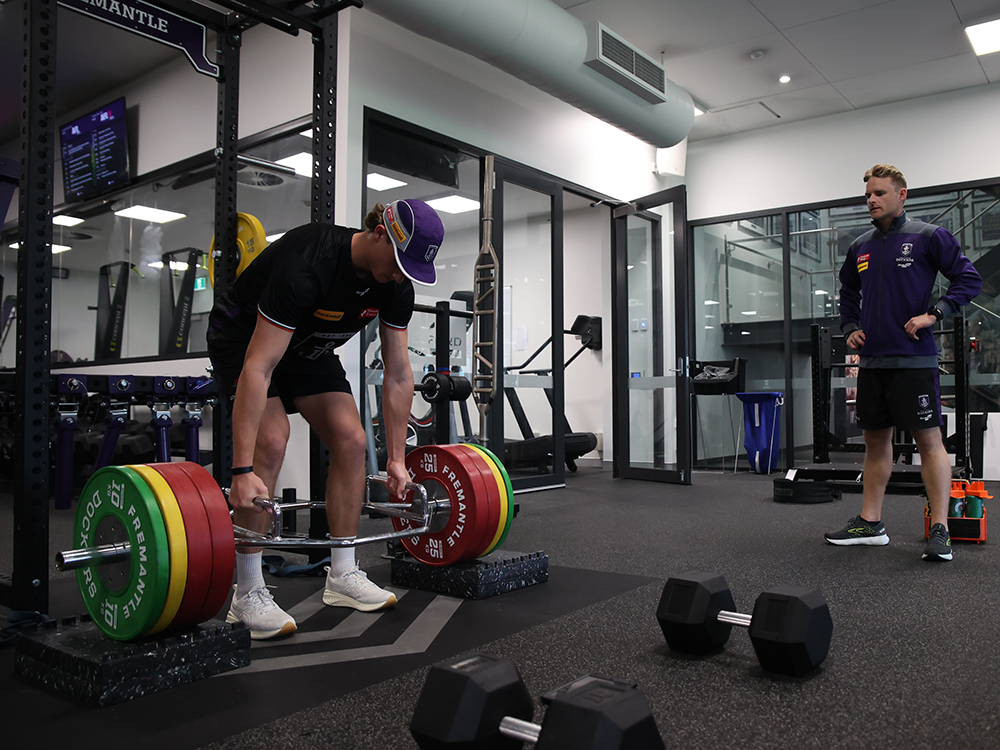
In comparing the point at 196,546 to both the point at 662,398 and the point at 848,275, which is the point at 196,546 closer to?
the point at 848,275

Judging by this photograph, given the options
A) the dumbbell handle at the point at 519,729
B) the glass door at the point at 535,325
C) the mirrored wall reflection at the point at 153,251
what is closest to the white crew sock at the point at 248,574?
the dumbbell handle at the point at 519,729

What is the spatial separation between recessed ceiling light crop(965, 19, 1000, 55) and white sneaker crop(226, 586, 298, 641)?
5.58 m

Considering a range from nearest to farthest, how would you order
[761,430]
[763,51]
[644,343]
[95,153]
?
[763,51] < [95,153] < [644,343] < [761,430]

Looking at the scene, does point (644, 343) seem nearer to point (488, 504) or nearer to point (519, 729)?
point (488, 504)

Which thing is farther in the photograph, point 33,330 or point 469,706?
point 33,330

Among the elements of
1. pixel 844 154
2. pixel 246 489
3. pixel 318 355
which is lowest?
pixel 246 489

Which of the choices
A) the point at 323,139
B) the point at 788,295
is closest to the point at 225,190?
the point at 323,139

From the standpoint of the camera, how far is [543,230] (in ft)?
18.3

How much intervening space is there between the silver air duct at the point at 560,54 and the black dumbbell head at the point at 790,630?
310 centimetres

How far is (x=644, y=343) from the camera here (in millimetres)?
6316

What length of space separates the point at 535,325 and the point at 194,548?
13.7 feet

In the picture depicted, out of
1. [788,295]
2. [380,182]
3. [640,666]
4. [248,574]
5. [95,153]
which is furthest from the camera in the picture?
[788,295]

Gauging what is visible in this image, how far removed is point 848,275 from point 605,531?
1.54m

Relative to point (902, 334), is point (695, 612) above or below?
below
